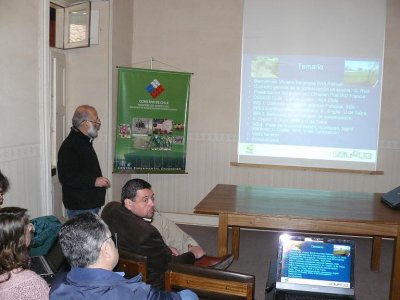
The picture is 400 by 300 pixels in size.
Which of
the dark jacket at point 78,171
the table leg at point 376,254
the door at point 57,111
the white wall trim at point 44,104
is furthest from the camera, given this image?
the door at point 57,111

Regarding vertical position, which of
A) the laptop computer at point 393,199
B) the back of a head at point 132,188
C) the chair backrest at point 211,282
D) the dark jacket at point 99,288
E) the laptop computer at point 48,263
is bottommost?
the laptop computer at point 48,263

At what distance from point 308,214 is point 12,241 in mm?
2085

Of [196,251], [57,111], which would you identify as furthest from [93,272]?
[57,111]

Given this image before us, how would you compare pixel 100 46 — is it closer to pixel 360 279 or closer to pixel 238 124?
pixel 238 124

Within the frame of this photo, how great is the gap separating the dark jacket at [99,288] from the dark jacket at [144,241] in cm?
96

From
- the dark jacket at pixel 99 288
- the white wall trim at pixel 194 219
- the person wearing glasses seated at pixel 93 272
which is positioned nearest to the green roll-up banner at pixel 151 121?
the white wall trim at pixel 194 219

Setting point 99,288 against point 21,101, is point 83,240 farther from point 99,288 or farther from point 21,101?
point 21,101

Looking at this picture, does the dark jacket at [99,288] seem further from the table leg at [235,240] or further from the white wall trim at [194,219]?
the white wall trim at [194,219]

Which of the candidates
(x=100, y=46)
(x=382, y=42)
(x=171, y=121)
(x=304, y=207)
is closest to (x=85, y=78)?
(x=100, y=46)

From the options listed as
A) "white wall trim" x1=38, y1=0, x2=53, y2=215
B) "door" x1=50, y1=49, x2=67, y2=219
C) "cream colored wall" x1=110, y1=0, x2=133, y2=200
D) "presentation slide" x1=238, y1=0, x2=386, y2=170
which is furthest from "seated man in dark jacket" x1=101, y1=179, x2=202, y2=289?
"presentation slide" x1=238, y1=0, x2=386, y2=170

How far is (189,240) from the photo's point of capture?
3146 millimetres

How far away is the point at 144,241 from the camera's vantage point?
2283mm

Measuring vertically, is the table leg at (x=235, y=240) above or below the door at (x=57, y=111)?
below

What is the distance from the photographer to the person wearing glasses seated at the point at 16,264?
1576 mm
